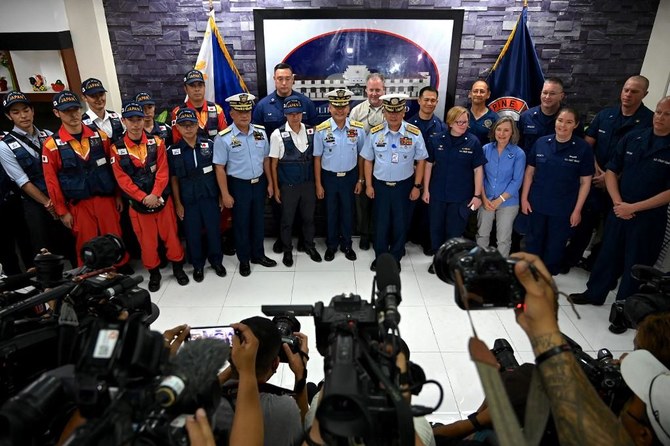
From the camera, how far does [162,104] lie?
4.45 meters

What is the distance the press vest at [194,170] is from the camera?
12.0 feet

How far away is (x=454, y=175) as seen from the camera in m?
3.83

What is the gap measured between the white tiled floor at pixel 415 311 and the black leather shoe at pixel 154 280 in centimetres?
6

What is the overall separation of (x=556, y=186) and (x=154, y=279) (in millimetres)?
3467

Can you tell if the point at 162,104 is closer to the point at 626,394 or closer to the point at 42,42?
the point at 42,42

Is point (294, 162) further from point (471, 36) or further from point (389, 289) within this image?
point (389, 289)

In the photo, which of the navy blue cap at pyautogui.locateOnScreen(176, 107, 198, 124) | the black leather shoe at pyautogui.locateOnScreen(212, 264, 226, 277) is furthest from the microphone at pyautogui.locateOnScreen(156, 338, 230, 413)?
the black leather shoe at pyautogui.locateOnScreen(212, 264, 226, 277)

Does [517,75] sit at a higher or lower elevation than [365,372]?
higher

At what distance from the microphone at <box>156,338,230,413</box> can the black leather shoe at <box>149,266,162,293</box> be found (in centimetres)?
303

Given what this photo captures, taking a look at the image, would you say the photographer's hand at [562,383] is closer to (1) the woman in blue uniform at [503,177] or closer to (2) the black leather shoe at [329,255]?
(1) the woman in blue uniform at [503,177]

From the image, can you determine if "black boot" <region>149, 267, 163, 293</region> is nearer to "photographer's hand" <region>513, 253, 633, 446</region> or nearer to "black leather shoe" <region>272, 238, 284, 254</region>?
"black leather shoe" <region>272, 238, 284, 254</region>

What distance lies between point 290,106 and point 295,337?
2444mm

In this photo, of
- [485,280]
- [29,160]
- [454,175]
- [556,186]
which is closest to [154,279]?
[29,160]

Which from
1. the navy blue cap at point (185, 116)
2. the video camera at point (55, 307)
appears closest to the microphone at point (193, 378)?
the video camera at point (55, 307)
